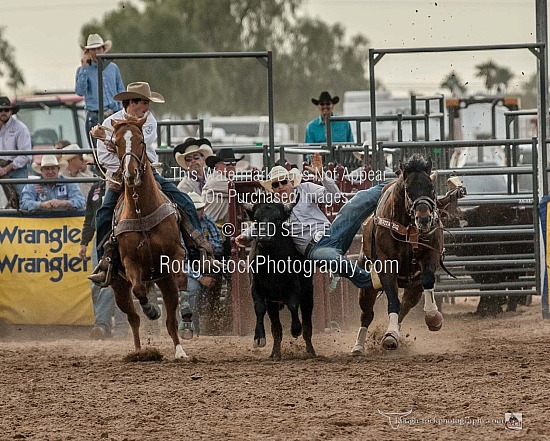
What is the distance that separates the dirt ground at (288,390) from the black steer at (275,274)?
0.24 m

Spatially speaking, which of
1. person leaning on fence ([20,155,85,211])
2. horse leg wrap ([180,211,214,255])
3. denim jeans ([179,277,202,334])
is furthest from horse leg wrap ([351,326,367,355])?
person leaning on fence ([20,155,85,211])

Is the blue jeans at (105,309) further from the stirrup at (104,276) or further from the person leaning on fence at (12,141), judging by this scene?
the stirrup at (104,276)

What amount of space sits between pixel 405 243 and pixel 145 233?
2.04m

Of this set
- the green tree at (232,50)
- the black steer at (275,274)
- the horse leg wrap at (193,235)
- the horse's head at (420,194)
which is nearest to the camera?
the horse's head at (420,194)

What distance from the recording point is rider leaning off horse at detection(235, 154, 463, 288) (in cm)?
927

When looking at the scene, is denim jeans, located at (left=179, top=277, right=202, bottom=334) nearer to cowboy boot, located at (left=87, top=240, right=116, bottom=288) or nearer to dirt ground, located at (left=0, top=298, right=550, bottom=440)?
dirt ground, located at (left=0, top=298, right=550, bottom=440)

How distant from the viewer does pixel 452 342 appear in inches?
403

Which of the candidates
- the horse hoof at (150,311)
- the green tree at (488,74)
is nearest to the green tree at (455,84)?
the green tree at (488,74)

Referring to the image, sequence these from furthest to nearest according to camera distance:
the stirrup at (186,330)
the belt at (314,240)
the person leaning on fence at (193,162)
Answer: the person leaning on fence at (193,162)
the stirrup at (186,330)
the belt at (314,240)

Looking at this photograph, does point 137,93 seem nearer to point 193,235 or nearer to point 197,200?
point 193,235

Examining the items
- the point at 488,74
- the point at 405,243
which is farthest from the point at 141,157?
the point at 488,74

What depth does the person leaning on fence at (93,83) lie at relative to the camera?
12.5 m

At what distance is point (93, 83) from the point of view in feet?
42.0

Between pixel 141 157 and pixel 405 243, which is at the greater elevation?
pixel 141 157
